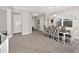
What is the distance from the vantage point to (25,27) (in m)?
8.43

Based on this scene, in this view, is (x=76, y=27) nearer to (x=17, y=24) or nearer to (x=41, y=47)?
(x=41, y=47)

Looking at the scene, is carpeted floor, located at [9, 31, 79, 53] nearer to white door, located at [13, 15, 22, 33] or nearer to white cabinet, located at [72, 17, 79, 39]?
white cabinet, located at [72, 17, 79, 39]

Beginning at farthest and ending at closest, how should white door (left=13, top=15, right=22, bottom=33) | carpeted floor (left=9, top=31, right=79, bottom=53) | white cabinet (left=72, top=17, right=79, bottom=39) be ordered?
white door (left=13, top=15, right=22, bottom=33) → white cabinet (left=72, top=17, right=79, bottom=39) → carpeted floor (left=9, top=31, right=79, bottom=53)

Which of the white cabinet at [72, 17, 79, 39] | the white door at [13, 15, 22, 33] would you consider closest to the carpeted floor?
the white cabinet at [72, 17, 79, 39]

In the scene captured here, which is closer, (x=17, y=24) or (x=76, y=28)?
(x=76, y=28)

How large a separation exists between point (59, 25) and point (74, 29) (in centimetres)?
99

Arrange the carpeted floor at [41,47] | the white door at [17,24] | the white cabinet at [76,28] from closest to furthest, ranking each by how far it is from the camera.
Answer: the carpeted floor at [41,47] → the white cabinet at [76,28] → the white door at [17,24]

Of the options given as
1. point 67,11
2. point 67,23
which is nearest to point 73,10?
point 67,11

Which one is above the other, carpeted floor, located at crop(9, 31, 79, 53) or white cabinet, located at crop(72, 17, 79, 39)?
white cabinet, located at crop(72, 17, 79, 39)

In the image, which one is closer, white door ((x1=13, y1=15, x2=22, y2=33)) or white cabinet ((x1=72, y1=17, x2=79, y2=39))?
white cabinet ((x1=72, y1=17, x2=79, y2=39))

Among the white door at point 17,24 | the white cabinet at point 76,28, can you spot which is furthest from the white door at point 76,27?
the white door at point 17,24

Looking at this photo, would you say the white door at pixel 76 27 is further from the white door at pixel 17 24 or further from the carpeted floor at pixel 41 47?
the white door at pixel 17 24

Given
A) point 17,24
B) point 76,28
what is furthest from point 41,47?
point 17,24

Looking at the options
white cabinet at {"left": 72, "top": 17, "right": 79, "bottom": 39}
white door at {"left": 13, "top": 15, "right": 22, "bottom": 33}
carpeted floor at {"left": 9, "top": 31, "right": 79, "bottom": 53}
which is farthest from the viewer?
white door at {"left": 13, "top": 15, "right": 22, "bottom": 33}
